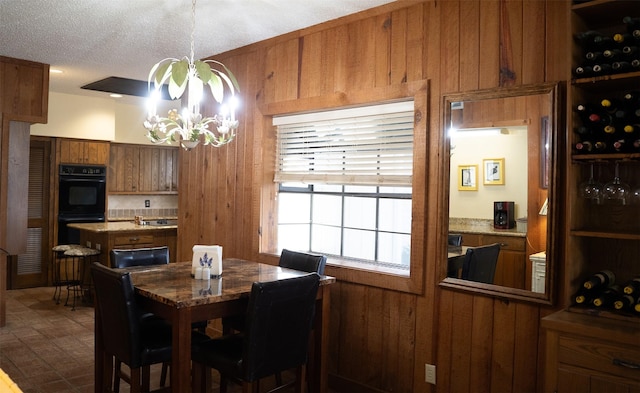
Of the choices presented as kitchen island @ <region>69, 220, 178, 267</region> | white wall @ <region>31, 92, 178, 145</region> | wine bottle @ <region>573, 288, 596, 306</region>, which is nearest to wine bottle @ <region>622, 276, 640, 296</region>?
wine bottle @ <region>573, 288, 596, 306</region>

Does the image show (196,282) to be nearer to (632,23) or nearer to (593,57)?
(593,57)

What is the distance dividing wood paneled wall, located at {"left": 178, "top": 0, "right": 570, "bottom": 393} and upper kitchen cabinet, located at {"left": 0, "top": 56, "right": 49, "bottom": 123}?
88.1 inches

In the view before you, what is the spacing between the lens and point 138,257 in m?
3.57

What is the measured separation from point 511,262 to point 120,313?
2080 millimetres

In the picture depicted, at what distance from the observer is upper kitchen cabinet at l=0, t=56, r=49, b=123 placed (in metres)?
4.84

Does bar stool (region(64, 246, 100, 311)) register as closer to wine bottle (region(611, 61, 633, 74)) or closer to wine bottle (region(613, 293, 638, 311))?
wine bottle (region(613, 293, 638, 311))

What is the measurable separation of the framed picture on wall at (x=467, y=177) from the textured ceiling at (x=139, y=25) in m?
1.22

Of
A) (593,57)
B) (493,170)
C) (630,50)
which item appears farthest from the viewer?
(493,170)

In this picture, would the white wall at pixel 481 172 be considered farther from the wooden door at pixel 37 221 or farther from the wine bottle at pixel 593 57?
the wooden door at pixel 37 221

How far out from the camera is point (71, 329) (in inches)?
190

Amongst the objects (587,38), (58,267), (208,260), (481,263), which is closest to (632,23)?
(587,38)

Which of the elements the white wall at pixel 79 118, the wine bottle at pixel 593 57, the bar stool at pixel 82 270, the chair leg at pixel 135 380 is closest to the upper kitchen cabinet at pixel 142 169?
the white wall at pixel 79 118

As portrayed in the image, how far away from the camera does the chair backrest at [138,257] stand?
11.3ft

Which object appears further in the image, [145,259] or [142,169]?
[142,169]
